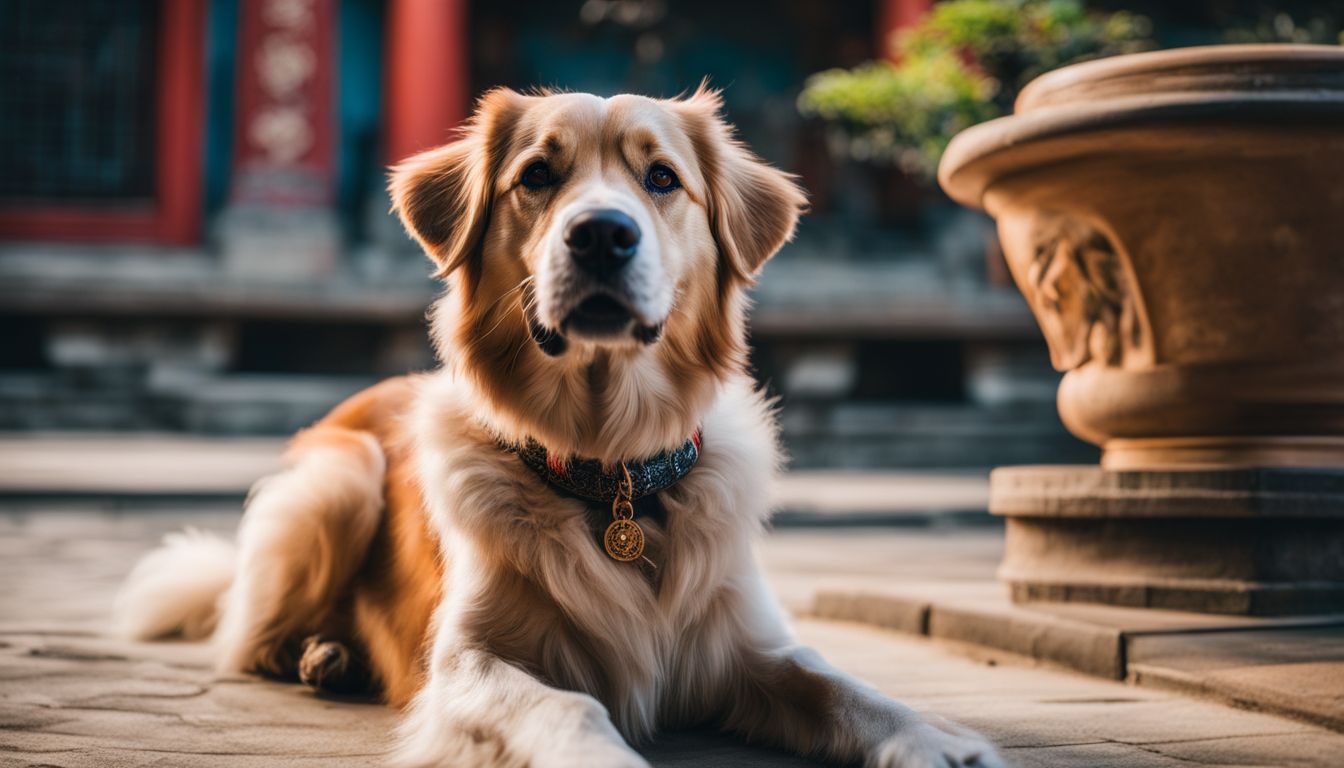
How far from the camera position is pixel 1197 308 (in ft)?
11.4

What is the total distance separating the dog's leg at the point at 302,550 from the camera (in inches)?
128

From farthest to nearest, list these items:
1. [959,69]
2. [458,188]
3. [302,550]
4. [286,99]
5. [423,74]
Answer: [423,74] → [286,99] → [959,69] → [302,550] → [458,188]

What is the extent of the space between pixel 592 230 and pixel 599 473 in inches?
21.2

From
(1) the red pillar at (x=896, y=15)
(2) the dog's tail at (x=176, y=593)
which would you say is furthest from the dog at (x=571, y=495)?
(1) the red pillar at (x=896, y=15)

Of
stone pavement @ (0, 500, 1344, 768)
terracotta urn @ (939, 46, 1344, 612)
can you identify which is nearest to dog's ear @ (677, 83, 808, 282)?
terracotta urn @ (939, 46, 1344, 612)

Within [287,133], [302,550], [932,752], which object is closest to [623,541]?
[932,752]

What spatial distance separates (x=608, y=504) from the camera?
2602 mm

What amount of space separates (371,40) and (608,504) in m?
16.2

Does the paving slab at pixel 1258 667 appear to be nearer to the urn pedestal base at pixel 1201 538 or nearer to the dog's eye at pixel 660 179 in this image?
the urn pedestal base at pixel 1201 538

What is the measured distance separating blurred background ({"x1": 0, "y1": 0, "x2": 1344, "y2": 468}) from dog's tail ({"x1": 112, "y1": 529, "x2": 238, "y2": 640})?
8288 millimetres

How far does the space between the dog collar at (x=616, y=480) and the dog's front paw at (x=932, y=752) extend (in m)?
0.67

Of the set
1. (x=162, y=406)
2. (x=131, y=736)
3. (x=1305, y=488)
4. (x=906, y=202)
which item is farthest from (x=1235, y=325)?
(x=906, y=202)

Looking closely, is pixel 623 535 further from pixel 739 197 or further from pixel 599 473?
pixel 739 197

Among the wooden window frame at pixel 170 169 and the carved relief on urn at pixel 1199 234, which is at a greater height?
the wooden window frame at pixel 170 169
